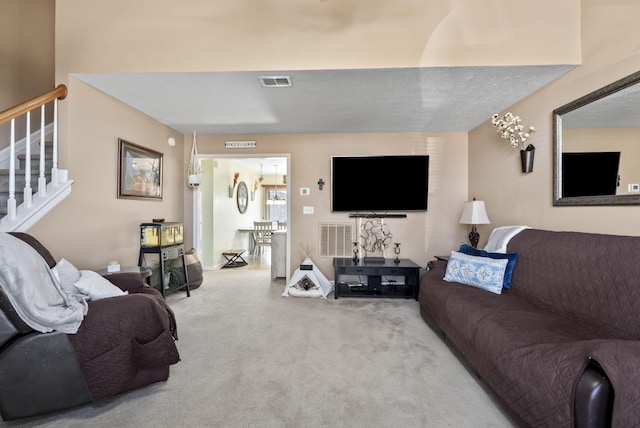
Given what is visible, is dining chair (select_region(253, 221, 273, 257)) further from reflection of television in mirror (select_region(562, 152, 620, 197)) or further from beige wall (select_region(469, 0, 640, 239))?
reflection of television in mirror (select_region(562, 152, 620, 197))

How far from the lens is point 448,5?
225cm

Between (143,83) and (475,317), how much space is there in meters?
3.34

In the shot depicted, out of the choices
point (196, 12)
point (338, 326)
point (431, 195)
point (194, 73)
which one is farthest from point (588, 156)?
point (196, 12)

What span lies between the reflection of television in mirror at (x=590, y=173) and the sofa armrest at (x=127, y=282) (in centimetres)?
350

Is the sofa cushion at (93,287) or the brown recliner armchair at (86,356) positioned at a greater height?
the sofa cushion at (93,287)

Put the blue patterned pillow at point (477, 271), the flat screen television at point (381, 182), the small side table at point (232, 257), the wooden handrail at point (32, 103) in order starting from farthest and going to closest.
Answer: the small side table at point (232, 257) → the flat screen television at point (381, 182) → the blue patterned pillow at point (477, 271) → the wooden handrail at point (32, 103)

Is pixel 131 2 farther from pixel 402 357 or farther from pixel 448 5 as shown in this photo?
pixel 402 357

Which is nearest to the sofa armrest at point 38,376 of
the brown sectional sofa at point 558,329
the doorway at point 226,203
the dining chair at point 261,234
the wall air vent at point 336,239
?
the brown sectional sofa at point 558,329

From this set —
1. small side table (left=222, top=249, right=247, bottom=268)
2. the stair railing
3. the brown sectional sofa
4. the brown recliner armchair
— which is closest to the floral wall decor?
the brown sectional sofa

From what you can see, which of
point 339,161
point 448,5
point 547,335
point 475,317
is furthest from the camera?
point 339,161

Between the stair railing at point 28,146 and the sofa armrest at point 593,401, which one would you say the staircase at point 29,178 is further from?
the sofa armrest at point 593,401

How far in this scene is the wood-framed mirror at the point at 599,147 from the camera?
175 cm

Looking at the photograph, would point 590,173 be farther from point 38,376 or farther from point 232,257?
point 232,257

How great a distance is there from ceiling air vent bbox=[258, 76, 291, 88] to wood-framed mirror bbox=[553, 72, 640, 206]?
2324mm
